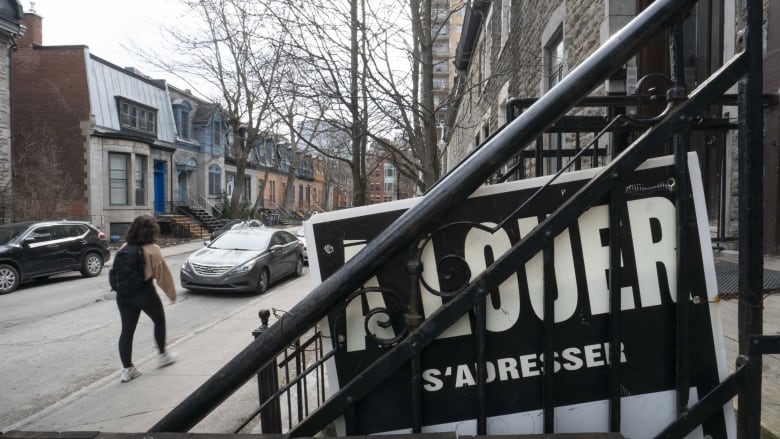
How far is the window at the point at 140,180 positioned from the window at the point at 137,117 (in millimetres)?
1735

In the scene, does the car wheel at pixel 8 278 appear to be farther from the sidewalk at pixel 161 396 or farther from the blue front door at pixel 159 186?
the blue front door at pixel 159 186

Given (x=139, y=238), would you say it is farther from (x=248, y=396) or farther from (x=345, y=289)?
(x=345, y=289)

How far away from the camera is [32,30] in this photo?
24.0 m

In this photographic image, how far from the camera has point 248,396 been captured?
5.07 metres

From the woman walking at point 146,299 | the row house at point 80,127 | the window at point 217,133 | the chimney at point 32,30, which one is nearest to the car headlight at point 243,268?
the woman walking at point 146,299

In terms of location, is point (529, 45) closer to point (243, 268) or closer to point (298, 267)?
point (243, 268)

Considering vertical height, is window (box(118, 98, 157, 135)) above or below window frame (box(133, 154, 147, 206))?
above

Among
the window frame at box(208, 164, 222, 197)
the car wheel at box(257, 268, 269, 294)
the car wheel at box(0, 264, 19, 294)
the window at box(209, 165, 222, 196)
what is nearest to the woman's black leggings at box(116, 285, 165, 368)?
the car wheel at box(257, 268, 269, 294)

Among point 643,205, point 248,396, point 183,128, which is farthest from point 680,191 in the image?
point 183,128

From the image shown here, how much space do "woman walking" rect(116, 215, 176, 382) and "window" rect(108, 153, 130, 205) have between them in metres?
20.7

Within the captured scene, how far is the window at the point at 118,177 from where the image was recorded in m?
23.9

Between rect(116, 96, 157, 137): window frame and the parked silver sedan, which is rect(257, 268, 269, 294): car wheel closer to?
the parked silver sedan

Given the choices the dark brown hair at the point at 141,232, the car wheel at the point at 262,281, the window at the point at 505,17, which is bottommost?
the car wheel at the point at 262,281

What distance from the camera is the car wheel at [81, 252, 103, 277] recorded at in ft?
44.9
